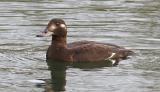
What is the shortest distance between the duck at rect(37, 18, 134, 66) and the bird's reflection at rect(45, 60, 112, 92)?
15cm

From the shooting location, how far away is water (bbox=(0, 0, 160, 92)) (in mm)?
12984

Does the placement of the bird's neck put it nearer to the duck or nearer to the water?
the duck

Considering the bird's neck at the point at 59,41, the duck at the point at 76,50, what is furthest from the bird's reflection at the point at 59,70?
the bird's neck at the point at 59,41

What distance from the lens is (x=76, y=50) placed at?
15203 millimetres

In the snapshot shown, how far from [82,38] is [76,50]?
1.82m

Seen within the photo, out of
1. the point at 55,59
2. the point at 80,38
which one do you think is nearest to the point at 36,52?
the point at 55,59

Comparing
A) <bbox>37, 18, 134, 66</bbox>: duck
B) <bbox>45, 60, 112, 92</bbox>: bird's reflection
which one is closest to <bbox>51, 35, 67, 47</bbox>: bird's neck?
<bbox>37, 18, 134, 66</bbox>: duck

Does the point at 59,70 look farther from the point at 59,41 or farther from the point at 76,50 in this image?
the point at 59,41

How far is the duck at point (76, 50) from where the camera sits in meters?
15.2

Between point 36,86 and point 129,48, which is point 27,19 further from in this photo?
point 36,86

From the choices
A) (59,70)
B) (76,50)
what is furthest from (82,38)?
(59,70)

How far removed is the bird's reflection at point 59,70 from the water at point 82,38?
0.02 metres

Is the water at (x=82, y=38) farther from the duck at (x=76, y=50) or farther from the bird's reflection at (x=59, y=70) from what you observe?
the duck at (x=76, y=50)

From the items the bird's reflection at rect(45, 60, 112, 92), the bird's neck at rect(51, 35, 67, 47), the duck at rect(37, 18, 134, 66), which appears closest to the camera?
the bird's reflection at rect(45, 60, 112, 92)
